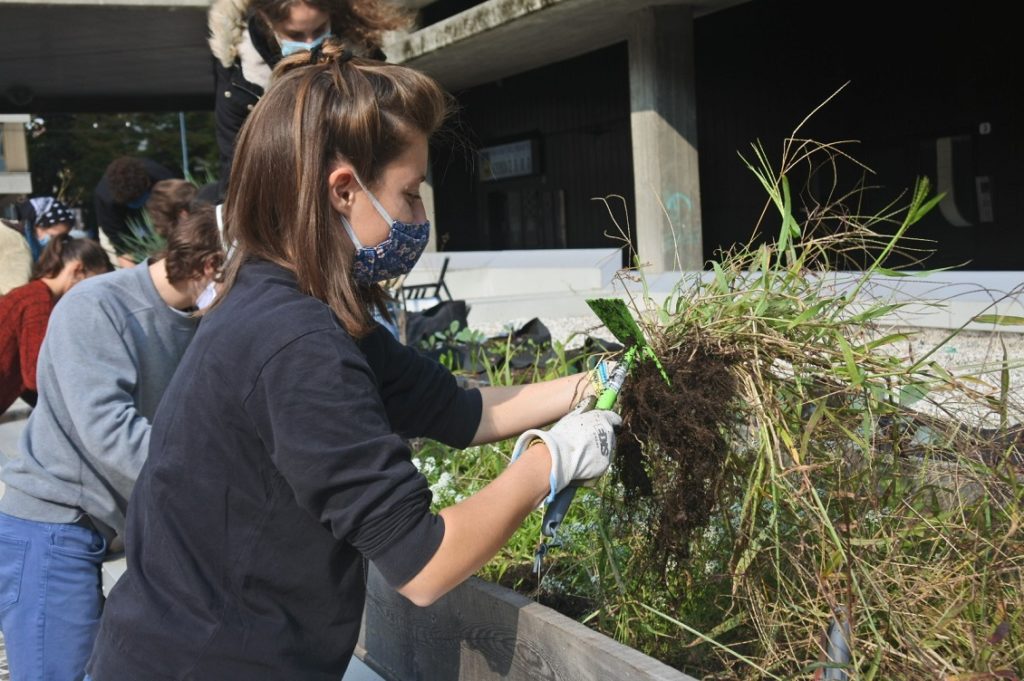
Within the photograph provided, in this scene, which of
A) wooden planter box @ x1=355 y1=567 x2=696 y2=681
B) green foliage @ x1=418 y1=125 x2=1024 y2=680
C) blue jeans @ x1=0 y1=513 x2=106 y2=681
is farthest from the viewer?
blue jeans @ x1=0 y1=513 x2=106 y2=681

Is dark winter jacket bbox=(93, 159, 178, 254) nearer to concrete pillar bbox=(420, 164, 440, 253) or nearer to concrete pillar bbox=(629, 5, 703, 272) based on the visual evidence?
concrete pillar bbox=(629, 5, 703, 272)

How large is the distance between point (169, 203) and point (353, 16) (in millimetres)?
1564

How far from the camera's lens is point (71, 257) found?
454cm

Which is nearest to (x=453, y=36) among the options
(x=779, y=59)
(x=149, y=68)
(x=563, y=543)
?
(x=779, y=59)

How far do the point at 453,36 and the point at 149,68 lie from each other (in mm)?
7779

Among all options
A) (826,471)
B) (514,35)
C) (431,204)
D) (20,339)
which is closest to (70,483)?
(20,339)

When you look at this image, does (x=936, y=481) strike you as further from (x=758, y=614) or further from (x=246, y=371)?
(x=246, y=371)

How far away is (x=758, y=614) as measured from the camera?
2.38m

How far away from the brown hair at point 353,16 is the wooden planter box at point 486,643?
2.06 metres

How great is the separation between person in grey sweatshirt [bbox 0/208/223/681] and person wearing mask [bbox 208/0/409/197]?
1.49 m

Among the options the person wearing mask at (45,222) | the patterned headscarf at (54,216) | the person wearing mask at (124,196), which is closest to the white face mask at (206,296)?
the person wearing mask at (124,196)

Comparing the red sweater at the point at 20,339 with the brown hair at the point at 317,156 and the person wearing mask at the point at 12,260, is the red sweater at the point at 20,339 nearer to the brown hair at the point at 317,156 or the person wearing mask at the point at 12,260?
the brown hair at the point at 317,156

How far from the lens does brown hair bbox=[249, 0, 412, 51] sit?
4.01 meters

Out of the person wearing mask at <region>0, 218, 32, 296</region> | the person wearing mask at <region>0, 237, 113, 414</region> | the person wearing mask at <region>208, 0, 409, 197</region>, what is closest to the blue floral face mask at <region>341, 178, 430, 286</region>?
the person wearing mask at <region>208, 0, 409, 197</region>
